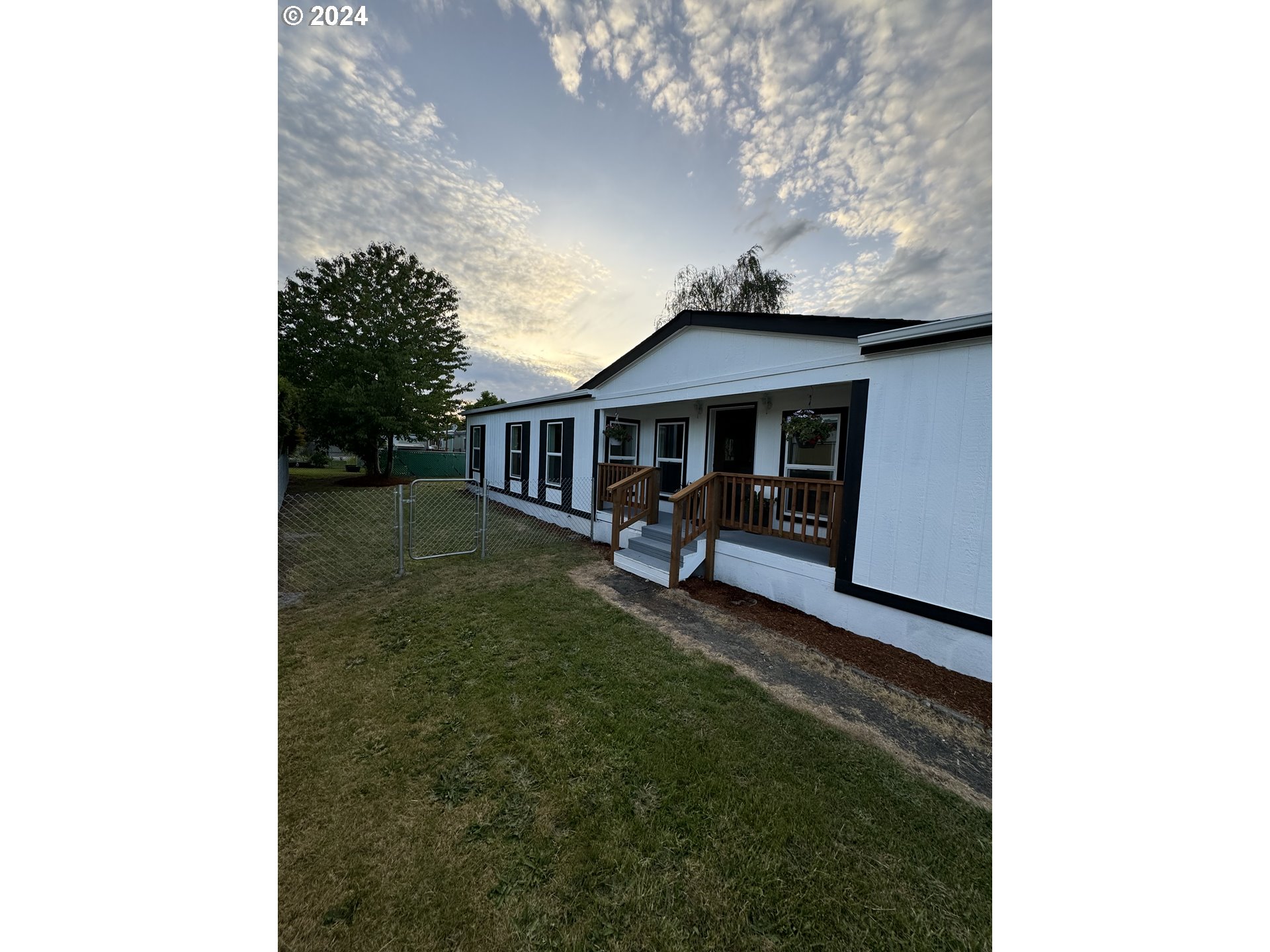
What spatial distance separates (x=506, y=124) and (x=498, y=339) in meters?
6.33

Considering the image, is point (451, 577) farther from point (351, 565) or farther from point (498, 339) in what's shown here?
point (498, 339)

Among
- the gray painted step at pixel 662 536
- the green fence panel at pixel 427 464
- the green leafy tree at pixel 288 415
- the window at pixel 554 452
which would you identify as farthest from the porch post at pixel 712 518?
the green fence panel at pixel 427 464

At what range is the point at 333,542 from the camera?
6727 mm

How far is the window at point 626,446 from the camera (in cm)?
792

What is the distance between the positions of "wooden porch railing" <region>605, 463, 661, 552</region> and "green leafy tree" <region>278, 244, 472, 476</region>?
399 inches

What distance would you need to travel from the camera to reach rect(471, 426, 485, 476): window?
12.5 m

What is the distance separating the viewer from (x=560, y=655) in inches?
127

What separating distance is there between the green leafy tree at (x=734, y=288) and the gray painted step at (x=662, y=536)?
25.0 ft

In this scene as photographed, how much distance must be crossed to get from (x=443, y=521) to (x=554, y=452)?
2.93 meters

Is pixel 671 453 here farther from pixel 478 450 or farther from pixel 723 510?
pixel 478 450

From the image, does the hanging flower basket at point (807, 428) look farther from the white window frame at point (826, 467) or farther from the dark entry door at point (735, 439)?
the dark entry door at point (735, 439)

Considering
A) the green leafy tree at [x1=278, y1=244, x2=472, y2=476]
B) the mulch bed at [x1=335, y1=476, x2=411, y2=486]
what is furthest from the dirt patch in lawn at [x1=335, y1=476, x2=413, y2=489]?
the green leafy tree at [x1=278, y1=244, x2=472, y2=476]

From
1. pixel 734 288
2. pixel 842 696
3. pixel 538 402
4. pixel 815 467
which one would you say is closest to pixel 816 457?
pixel 815 467
